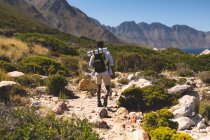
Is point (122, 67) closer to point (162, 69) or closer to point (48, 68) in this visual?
point (162, 69)

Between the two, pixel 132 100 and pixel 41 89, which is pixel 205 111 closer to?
pixel 132 100

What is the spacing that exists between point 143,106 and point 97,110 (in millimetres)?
1465

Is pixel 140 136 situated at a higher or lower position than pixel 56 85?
lower

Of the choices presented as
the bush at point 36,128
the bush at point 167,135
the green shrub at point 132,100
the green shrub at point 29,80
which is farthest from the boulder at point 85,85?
the bush at point 167,135

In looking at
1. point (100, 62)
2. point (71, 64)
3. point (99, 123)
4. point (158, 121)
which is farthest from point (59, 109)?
point (71, 64)

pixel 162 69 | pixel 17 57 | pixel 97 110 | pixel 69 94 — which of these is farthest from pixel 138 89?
pixel 162 69

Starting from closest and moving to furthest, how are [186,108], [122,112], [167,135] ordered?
[167,135]
[186,108]
[122,112]

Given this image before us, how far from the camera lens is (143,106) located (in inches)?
438

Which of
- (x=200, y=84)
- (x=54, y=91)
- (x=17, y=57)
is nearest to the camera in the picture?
(x=54, y=91)

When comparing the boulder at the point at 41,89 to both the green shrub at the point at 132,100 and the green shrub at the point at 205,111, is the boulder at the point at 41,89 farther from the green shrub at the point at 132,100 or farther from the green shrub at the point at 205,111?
the green shrub at the point at 205,111

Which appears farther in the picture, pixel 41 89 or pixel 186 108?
pixel 41 89

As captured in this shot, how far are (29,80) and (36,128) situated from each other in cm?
671

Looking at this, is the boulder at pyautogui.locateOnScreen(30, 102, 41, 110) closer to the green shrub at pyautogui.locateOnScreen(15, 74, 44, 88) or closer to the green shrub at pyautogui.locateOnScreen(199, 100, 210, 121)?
the green shrub at pyautogui.locateOnScreen(15, 74, 44, 88)

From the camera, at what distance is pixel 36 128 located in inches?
272
